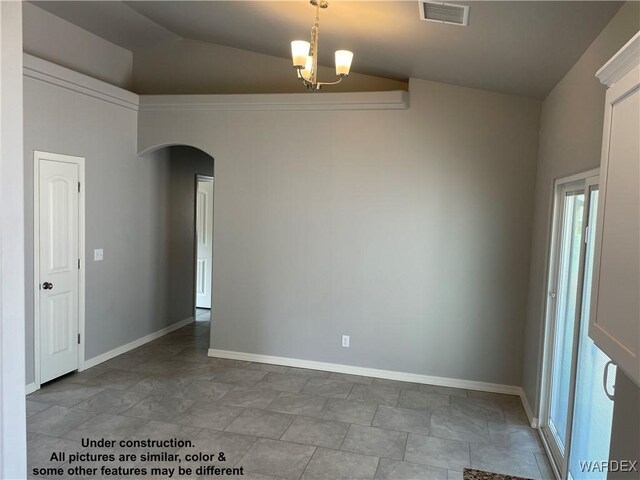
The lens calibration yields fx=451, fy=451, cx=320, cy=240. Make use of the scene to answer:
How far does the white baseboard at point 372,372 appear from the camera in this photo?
14.0 ft

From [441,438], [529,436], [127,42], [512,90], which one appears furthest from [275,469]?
[127,42]

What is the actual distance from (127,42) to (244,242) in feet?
8.56

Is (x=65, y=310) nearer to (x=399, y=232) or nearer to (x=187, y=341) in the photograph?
(x=187, y=341)

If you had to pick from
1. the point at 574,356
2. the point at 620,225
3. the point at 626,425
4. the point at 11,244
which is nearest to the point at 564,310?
the point at 574,356

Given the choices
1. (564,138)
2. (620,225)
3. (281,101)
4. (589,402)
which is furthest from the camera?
(281,101)

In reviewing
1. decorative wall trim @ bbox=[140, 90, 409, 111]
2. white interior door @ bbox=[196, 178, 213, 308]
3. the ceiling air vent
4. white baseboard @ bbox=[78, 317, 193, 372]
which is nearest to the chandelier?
the ceiling air vent

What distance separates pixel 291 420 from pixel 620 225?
290 cm

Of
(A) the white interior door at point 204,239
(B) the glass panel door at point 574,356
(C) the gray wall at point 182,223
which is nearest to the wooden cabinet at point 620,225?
(B) the glass panel door at point 574,356

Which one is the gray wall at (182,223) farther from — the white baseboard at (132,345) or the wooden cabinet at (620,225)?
the wooden cabinet at (620,225)

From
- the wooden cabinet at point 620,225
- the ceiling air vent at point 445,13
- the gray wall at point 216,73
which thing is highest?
the gray wall at point 216,73

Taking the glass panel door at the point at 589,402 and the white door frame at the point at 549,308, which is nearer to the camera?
the glass panel door at the point at 589,402

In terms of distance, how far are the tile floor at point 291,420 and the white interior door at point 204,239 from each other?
2572 mm

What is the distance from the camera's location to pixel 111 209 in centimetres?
475

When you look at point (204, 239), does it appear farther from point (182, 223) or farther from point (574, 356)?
point (574, 356)
